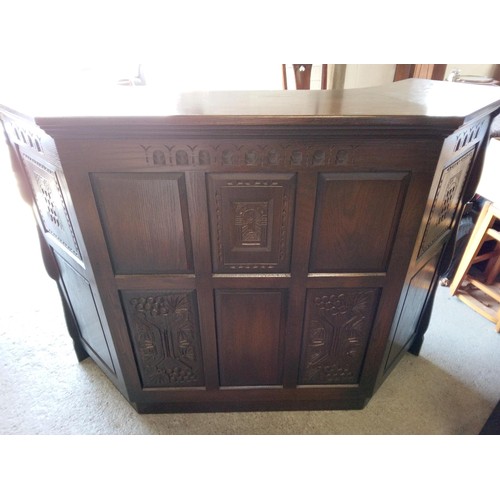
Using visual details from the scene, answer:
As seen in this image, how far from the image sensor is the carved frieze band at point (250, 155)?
0.82 meters

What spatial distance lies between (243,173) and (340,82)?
2.65 m

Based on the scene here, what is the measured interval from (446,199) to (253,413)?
1.06 meters

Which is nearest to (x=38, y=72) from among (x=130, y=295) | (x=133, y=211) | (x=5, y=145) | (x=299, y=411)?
(x=5, y=145)

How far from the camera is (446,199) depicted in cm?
109

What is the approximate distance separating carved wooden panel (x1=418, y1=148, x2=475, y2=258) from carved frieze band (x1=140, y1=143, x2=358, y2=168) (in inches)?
13.3

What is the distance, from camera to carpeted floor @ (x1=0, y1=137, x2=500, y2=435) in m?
1.34

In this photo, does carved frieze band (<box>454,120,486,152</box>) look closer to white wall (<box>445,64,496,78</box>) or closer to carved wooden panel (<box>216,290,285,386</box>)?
carved wooden panel (<box>216,290,285,386</box>)

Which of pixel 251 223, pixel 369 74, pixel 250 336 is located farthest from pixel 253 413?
pixel 369 74

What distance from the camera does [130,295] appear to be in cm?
107

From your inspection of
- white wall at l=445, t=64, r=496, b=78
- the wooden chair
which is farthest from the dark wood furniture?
white wall at l=445, t=64, r=496, b=78

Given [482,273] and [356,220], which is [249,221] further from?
[482,273]

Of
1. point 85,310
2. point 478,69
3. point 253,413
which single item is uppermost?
point 478,69

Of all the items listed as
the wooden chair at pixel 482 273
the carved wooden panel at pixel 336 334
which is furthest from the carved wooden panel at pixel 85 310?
the wooden chair at pixel 482 273

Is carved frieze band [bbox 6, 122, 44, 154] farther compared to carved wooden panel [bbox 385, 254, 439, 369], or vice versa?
carved wooden panel [bbox 385, 254, 439, 369]
